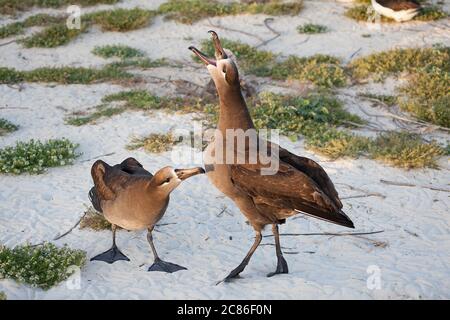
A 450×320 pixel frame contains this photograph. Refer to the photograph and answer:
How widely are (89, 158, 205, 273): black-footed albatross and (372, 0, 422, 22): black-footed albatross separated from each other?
368 inches

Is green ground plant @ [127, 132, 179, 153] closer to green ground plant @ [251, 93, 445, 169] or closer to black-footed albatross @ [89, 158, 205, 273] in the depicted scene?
green ground plant @ [251, 93, 445, 169]

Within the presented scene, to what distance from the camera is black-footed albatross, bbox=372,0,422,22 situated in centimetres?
1398

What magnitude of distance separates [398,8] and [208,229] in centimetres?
903

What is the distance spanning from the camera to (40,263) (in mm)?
5934

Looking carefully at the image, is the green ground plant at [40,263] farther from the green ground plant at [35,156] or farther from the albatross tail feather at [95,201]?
the green ground plant at [35,156]

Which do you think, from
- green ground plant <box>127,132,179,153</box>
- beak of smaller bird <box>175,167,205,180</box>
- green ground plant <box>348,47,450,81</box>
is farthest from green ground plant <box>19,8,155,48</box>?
beak of smaller bird <box>175,167,205,180</box>

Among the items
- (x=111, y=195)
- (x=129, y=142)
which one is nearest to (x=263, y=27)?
(x=129, y=142)

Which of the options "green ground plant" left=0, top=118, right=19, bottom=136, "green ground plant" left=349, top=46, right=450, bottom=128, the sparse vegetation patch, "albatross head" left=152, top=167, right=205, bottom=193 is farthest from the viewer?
the sparse vegetation patch

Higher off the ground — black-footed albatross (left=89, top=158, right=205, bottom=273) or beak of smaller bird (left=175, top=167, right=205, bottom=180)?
beak of smaller bird (left=175, top=167, right=205, bottom=180)

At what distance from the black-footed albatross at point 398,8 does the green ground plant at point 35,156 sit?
27.3ft

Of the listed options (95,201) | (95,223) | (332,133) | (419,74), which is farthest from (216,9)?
(95,201)

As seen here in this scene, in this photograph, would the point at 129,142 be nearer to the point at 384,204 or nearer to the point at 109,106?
the point at 109,106

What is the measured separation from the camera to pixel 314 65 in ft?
38.9
